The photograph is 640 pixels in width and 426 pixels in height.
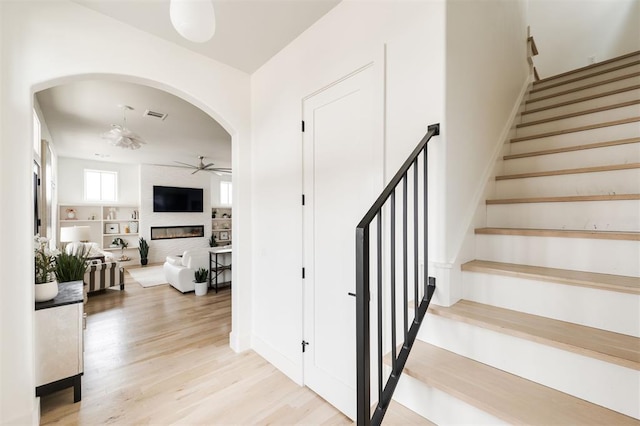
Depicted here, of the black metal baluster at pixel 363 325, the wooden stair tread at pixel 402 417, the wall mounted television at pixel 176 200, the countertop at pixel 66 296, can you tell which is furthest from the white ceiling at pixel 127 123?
the wooden stair tread at pixel 402 417

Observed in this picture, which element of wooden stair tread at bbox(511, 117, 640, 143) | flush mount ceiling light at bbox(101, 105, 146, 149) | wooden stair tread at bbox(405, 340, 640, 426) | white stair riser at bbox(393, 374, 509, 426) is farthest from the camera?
flush mount ceiling light at bbox(101, 105, 146, 149)

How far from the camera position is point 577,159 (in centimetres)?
187

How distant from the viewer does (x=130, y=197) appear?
7.84 metres

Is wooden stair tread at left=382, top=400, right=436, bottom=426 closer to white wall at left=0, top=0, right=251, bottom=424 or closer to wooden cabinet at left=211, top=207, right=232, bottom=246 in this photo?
white wall at left=0, top=0, right=251, bottom=424

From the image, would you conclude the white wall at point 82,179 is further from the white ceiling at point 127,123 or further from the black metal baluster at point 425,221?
the black metal baluster at point 425,221

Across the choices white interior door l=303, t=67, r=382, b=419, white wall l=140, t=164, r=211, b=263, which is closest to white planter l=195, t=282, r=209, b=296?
white interior door l=303, t=67, r=382, b=419

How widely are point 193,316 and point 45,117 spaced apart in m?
3.94

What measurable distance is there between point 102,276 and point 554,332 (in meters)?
6.30

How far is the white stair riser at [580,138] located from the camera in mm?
1841

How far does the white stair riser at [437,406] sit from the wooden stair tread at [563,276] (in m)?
0.63

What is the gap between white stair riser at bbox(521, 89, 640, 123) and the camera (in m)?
2.19

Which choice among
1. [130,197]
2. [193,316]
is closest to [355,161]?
[193,316]

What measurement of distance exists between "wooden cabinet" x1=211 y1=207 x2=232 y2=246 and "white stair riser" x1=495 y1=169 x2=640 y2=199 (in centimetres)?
872

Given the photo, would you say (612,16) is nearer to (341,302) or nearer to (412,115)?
(412,115)
